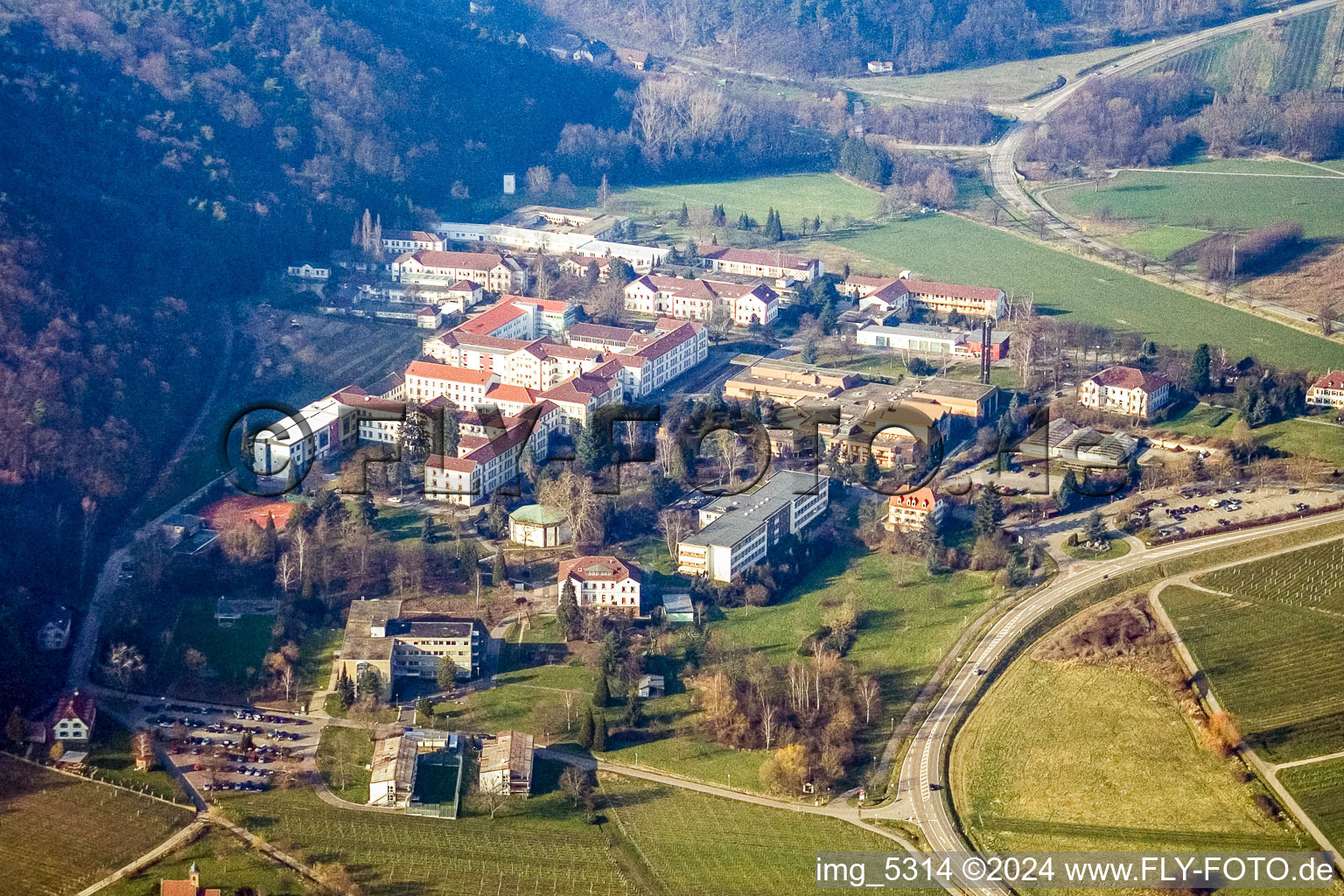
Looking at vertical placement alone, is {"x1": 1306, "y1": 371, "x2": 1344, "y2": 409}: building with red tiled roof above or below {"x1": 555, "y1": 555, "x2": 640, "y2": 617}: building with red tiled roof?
above

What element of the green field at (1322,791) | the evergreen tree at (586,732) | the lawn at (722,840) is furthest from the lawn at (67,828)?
the green field at (1322,791)

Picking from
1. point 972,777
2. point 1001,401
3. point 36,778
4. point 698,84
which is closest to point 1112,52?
point 698,84

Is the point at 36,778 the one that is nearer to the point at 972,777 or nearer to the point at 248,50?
the point at 972,777

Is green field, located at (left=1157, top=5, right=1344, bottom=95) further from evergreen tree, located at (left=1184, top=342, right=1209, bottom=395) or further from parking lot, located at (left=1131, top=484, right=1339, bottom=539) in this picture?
parking lot, located at (left=1131, top=484, right=1339, bottom=539)

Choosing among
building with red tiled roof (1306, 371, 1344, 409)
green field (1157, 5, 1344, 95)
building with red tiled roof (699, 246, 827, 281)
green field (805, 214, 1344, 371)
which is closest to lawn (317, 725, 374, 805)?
building with red tiled roof (1306, 371, 1344, 409)

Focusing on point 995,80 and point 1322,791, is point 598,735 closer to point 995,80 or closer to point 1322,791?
point 1322,791

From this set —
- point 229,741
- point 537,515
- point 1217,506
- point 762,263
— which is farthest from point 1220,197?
point 229,741

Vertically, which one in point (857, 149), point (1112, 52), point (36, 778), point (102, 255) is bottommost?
point (36, 778)
